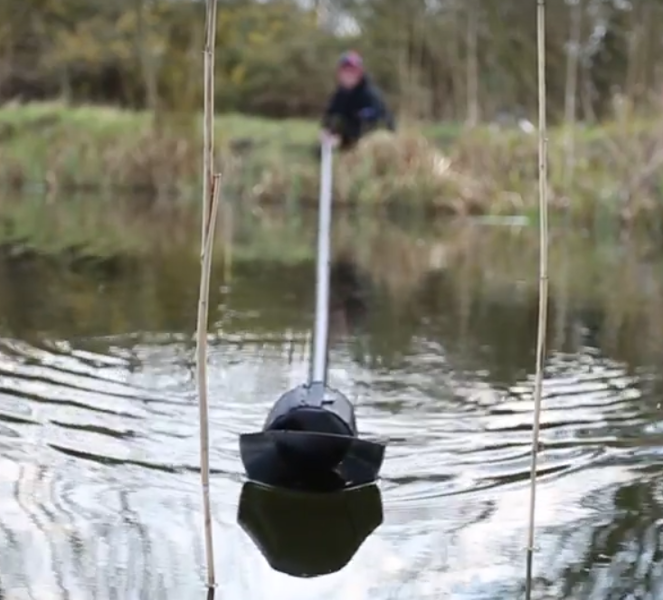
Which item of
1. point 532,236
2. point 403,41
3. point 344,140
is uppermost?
point 403,41

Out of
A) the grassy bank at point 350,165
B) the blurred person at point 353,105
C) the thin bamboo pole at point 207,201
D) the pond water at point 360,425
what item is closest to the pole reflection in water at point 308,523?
the pond water at point 360,425

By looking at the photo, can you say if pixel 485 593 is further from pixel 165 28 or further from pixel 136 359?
pixel 165 28

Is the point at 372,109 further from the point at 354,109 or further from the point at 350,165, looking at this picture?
the point at 350,165

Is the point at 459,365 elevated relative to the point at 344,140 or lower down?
lower down

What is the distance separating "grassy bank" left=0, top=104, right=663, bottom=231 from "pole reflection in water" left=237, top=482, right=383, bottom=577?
5.32 meters

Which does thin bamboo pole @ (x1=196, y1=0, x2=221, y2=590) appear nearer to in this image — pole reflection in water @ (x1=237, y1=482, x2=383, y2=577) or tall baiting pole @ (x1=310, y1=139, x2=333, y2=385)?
pole reflection in water @ (x1=237, y1=482, x2=383, y2=577)

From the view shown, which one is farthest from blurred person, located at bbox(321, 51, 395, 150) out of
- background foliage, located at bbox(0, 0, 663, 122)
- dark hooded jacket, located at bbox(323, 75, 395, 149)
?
background foliage, located at bbox(0, 0, 663, 122)

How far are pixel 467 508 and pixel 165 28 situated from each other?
9.56 meters

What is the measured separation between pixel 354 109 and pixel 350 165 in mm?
3956

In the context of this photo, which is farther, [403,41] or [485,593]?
[403,41]

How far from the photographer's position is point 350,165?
29.0ft

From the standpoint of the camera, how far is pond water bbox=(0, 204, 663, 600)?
1.76m

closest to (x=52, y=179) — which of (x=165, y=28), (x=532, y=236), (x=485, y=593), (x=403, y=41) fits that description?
(x=165, y=28)

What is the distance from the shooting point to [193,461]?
2254 mm
